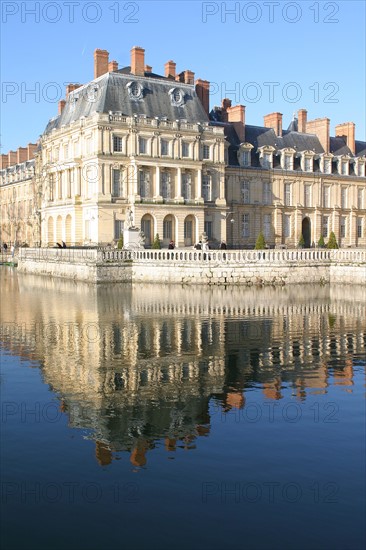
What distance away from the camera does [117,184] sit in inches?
2112

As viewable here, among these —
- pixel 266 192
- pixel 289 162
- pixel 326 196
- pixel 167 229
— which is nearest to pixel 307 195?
pixel 326 196

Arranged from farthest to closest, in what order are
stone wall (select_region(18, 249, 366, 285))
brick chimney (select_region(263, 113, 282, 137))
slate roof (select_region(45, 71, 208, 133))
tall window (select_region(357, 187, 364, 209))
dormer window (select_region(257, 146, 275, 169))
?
tall window (select_region(357, 187, 364, 209)), brick chimney (select_region(263, 113, 282, 137)), dormer window (select_region(257, 146, 275, 169)), slate roof (select_region(45, 71, 208, 133)), stone wall (select_region(18, 249, 366, 285))

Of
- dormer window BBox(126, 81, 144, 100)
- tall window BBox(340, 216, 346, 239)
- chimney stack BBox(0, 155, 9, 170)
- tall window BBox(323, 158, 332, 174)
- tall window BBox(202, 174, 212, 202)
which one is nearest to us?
dormer window BBox(126, 81, 144, 100)

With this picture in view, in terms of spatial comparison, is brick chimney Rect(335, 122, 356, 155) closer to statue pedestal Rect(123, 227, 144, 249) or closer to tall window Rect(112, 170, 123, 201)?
tall window Rect(112, 170, 123, 201)

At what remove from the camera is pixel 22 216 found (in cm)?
8356

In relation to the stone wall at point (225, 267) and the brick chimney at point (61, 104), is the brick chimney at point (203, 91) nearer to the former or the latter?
the brick chimney at point (61, 104)

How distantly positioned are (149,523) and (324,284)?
100 feet

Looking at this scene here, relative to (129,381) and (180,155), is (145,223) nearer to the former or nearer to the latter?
(180,155)

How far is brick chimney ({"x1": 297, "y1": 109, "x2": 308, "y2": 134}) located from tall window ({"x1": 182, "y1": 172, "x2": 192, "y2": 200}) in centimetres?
1917

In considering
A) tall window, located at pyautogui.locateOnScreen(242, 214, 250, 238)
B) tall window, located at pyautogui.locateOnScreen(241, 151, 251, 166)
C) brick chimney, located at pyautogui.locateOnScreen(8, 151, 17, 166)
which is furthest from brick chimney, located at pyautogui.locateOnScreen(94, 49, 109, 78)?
brick chimney, located at pyautogui.locateOnScreen(8, 151, 17, 166)

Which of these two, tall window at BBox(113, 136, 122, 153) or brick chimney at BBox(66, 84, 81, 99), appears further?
brick chimney at BBox(66, 84, 81, 99)

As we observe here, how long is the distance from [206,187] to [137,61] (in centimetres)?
1210

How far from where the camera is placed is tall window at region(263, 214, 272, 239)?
212 feet

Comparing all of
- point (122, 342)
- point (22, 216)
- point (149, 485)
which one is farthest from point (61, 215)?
point (149, 485)
